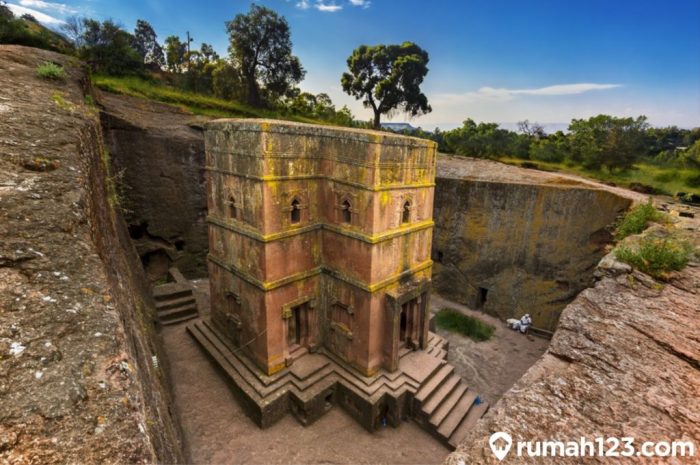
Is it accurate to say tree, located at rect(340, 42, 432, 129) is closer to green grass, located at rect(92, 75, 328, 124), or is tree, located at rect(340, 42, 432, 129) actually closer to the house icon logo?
green grass, located at rect(92, 75, 328, 124)

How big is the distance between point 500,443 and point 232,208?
8.83 meters

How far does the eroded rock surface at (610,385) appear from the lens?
2.95m

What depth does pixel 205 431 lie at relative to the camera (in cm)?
887

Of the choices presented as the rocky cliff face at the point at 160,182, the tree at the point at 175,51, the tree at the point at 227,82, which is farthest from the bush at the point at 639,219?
the tree at the point at 175,51

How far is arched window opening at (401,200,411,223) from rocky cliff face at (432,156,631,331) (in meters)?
7.60

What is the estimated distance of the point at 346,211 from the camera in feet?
31.5

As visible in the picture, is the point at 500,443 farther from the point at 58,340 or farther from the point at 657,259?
the point at 657,259

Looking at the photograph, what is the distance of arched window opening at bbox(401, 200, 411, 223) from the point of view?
9805 mm

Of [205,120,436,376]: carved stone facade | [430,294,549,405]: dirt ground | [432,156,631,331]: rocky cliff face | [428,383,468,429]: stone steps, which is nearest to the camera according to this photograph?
[205,120,436,376]: carved stone facade

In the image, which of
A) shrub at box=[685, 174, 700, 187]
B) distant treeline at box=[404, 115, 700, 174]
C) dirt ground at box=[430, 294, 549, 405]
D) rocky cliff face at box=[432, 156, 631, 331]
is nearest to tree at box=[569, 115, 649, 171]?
distant treeline at box=[404, 115, 700, 174]

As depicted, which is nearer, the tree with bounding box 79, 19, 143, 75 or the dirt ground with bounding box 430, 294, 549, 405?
the dirt ground with bounding box 430, 294, 549, 405

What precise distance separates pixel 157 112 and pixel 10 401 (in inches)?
772

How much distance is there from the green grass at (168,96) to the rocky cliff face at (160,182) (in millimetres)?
3076

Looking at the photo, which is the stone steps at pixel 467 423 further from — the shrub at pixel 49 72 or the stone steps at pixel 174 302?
the shrub at pixel 49 72
